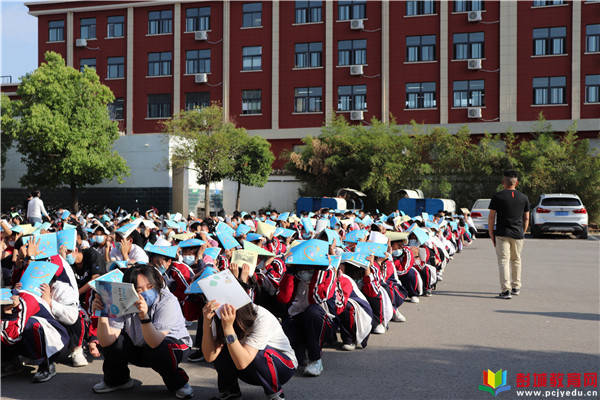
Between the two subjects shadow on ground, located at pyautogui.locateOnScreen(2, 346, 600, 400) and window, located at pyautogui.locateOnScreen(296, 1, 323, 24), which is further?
window, located at pyautogui.locateOnScreen(296, 1, 323, 24)

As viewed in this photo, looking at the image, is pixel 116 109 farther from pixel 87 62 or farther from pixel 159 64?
pixel 159 64

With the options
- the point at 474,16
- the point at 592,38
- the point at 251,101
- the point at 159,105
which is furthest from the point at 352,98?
the point at 592,38

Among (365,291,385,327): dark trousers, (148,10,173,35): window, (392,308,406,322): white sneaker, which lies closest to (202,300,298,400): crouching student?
(365,291,385,327): dark trousers

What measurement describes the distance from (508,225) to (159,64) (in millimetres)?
35040

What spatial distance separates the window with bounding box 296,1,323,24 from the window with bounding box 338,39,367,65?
7.43 feet

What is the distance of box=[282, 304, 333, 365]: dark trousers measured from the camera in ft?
18.6

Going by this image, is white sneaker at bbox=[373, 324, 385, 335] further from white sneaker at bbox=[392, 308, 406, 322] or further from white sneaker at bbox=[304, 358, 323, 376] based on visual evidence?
white sneaker at bbox=[304, 358, 323, 376]

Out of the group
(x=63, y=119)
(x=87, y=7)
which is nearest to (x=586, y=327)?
(x=63, y=119)

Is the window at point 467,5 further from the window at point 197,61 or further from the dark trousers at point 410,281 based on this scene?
the dark trousers at point 410,281

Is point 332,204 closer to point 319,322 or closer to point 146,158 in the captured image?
point 146,158

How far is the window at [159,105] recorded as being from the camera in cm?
4066

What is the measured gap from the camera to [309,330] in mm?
5668

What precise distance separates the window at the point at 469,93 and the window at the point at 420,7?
472 cm

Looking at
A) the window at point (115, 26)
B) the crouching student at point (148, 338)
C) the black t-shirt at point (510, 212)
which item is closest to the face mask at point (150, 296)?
the crouching student at point (148, 338)
